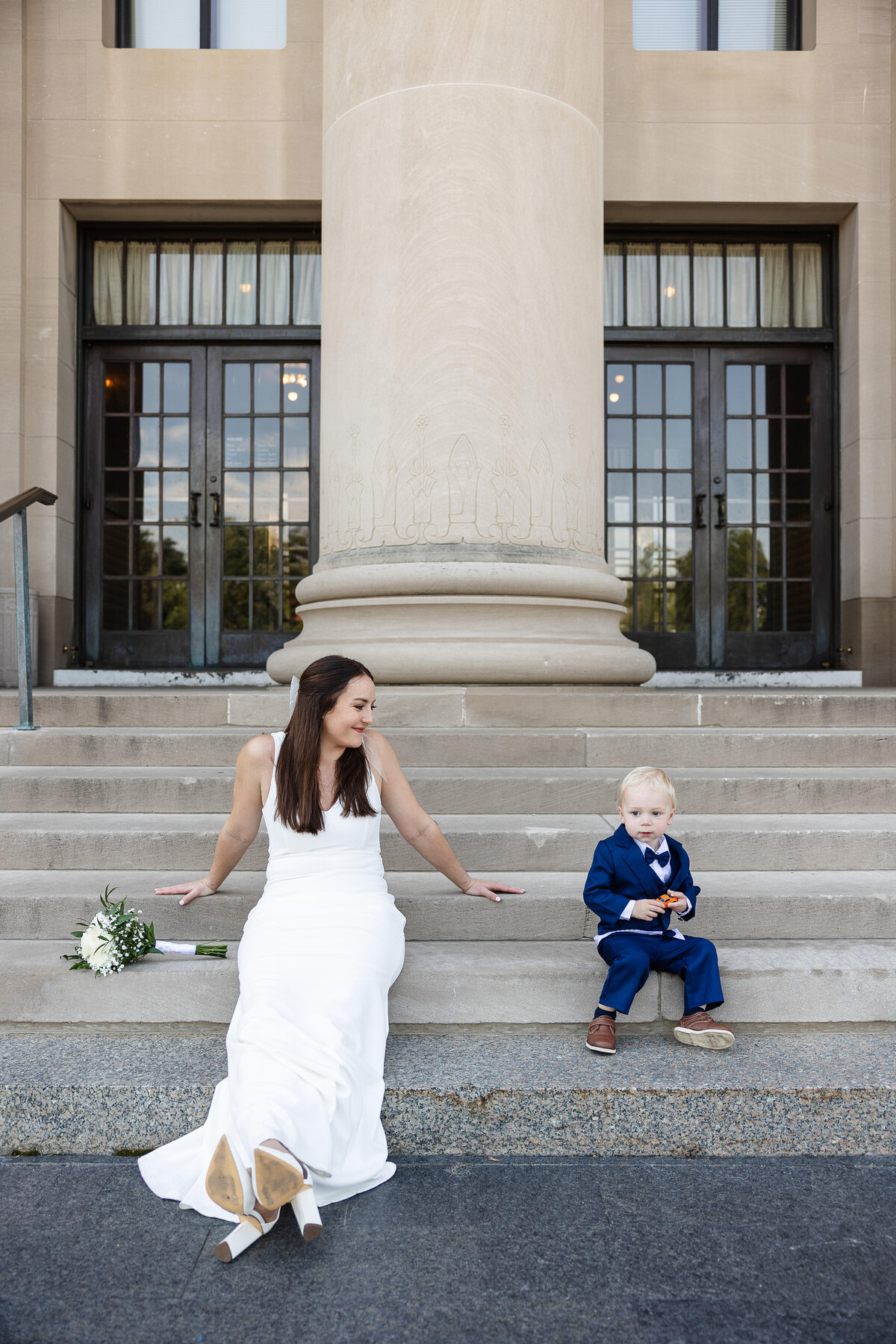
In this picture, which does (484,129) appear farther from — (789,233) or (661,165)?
(789,233)

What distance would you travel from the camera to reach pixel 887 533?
9469 millimetres

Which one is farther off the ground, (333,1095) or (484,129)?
(484,129)

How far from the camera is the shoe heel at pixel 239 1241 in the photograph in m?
2.44

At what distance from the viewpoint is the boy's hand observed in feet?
11.5

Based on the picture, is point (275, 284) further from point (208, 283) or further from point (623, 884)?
point (623, 884)

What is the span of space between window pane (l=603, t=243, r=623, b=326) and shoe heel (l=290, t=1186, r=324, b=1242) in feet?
29.2

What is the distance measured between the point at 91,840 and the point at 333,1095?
82.6 inches

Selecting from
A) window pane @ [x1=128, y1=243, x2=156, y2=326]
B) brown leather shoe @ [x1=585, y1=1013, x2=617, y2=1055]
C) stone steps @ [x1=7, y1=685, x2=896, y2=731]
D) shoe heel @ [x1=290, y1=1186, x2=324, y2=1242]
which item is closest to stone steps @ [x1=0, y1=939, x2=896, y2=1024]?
brown leather shoe @ [x1=585, y1=1013, x2=617, y2=1055]

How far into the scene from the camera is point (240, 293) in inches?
393

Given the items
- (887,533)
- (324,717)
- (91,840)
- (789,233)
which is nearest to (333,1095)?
(324,717)

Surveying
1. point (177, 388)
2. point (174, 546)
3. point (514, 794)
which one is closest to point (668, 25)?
point (177, 388)

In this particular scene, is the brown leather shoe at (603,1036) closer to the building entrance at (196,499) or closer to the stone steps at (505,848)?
the stone steps at (505,848)

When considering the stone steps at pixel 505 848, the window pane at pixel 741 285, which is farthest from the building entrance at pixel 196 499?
the stone steps at pixel 505 848

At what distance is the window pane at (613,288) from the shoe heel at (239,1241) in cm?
895
